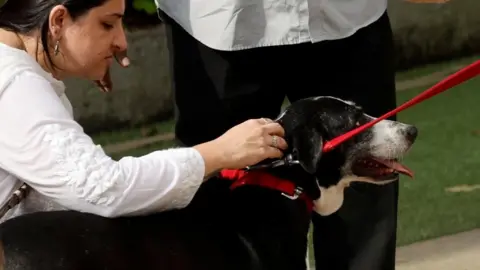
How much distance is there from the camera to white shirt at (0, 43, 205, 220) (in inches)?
70.8

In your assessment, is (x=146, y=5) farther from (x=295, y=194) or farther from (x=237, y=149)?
(x=237, y=149)

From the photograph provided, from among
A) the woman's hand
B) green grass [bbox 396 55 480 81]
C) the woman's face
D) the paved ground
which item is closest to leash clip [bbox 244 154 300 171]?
the woman's hand

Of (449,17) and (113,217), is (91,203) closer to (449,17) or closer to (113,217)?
(113,217)

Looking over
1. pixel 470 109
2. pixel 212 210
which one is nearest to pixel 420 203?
pixel 470 109

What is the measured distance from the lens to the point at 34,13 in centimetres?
193

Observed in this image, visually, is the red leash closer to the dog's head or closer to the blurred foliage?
the dog's head

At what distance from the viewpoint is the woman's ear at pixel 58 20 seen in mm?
1890

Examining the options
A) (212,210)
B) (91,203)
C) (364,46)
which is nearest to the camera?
(91,203)

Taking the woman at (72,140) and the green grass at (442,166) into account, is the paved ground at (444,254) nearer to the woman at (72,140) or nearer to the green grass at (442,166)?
the green grass at (442,166)

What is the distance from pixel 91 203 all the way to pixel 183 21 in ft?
2.03

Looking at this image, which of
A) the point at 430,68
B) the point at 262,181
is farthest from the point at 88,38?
the point at 430,68

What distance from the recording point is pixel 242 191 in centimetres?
213

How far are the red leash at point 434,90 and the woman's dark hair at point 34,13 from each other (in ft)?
2.13

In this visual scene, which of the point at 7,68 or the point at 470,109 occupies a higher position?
the point at 7,68
